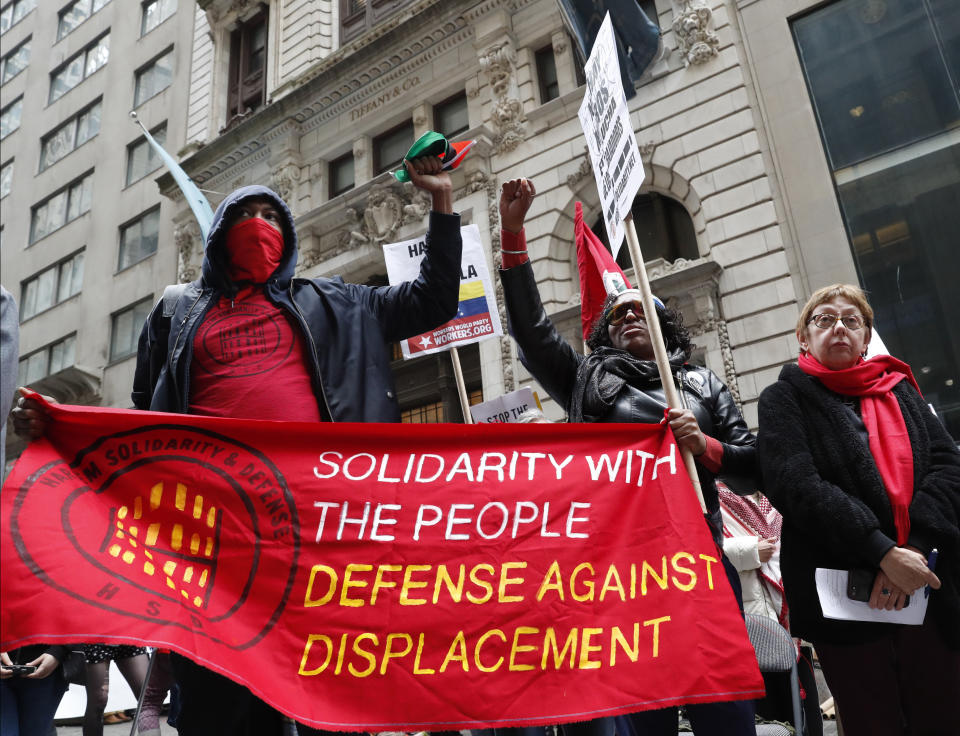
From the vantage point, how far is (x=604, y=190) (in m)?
3.42

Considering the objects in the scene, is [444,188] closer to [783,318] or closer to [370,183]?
[783,318]

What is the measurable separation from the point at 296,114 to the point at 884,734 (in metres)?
18.9

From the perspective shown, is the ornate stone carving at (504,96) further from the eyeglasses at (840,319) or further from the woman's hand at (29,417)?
the woman's hand at (29,417)

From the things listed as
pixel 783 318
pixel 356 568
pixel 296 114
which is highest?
pixel 296 114

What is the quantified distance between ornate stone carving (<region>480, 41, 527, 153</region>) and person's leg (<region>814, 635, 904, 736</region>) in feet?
44.5

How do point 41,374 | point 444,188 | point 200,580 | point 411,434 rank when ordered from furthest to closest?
point 41,374, point 444,188, point 411,434, point 200,580

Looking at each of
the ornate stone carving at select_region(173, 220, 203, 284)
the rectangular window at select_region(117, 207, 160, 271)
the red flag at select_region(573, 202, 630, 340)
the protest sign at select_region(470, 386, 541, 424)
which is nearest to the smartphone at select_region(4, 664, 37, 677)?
the red flag at select_region(573, 202, 630, 340)

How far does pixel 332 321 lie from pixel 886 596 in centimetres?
213

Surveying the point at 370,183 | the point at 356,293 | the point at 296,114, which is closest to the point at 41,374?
the point at 296,114

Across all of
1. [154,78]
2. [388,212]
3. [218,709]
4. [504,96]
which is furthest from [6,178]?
[218,709]

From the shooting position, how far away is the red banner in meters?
2.08

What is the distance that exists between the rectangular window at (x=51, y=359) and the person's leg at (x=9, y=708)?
2379cm

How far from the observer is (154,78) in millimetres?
26062

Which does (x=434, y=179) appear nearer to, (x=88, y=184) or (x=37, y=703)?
(x=37, y=703)
